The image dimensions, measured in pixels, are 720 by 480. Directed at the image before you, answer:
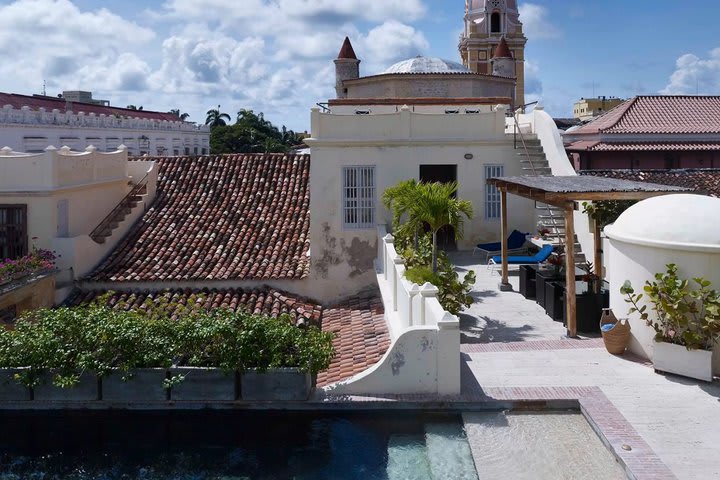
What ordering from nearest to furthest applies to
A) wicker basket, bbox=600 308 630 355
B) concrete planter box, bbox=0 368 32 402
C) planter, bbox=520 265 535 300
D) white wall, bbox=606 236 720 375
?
1. concrete planter box, bbox=0 368 32 402
2. white wall, bbox=606 236 720 375
3. wicker basket, bbox=600 308 630 355
4. planter, bbox=520 265 535 300

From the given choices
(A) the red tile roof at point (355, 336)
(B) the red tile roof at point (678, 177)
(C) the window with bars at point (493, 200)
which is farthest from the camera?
(B) the red tile roof at point (678, 177)

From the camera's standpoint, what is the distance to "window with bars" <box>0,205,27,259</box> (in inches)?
696

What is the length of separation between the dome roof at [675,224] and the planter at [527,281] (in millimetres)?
3807

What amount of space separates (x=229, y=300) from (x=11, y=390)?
298 inches

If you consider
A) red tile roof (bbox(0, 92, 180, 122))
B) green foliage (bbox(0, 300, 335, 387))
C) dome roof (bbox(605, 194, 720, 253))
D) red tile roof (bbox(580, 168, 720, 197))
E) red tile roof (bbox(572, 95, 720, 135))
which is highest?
red tile roof (bbox(0, 92, 180, 122))

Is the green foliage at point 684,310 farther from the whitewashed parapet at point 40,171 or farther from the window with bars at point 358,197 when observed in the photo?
the whitewashed parapet at point 40,171

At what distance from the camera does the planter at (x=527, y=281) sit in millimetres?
14945

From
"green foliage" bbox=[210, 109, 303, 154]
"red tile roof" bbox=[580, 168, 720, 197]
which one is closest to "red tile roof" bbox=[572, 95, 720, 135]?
"red tile roof" bbox=[580, 168, 720, 197]

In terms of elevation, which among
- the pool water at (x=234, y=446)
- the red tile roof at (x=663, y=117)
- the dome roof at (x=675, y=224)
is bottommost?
the pool water at (x=234, y=446)

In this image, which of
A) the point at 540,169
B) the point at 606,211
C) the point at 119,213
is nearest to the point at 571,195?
the point at 606,211

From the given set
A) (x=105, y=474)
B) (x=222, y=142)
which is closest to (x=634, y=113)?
(x=105, y=474)

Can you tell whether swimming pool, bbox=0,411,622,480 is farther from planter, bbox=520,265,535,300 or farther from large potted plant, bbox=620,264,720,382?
planter, bbox=520,265,535,300

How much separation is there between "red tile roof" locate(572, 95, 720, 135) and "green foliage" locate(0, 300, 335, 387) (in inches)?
1177

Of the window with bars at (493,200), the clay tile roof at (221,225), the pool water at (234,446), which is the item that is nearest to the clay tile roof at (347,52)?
the clay tile roof at (221,225)
